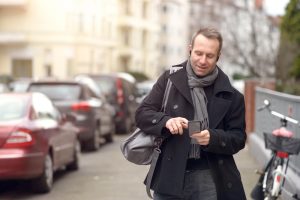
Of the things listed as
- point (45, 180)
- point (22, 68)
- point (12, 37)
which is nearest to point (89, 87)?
point (45, 180)

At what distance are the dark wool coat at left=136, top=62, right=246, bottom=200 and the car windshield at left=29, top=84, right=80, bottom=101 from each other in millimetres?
11162

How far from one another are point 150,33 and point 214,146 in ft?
229

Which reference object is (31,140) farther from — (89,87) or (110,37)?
(110,37)

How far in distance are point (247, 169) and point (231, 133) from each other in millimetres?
8107

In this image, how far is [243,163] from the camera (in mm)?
13281

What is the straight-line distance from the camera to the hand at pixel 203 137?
4.11 meters

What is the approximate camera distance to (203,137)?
4.13m

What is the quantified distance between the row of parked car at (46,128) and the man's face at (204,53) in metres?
5.44

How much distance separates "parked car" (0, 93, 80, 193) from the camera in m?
9.38

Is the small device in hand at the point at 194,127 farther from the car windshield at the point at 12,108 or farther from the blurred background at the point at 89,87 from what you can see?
the car windshield at the point at 12,108

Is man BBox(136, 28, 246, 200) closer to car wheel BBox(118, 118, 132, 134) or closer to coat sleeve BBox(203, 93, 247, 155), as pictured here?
coat sleeve BBox(203, 93, 247, 155)

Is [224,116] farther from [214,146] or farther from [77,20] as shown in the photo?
[77,20]

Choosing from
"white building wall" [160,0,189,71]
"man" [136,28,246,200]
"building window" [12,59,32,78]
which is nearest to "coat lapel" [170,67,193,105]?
"man" [136,28,246,200]

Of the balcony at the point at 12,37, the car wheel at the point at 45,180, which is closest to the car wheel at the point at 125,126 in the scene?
the car wheel at the point at 45,180
